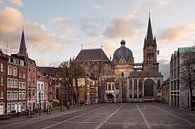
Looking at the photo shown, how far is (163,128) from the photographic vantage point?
36469 millimetres

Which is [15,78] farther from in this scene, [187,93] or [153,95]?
[153,95]

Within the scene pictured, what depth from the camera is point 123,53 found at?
627 ft

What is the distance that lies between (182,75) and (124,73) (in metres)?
96.5

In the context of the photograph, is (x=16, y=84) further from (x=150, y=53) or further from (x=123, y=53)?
(x=150, y=53)

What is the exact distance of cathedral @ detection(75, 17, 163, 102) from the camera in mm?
165375

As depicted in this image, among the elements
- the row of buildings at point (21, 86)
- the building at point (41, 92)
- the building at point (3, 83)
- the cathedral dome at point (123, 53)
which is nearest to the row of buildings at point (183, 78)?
the row of buildings at point (21, 86)

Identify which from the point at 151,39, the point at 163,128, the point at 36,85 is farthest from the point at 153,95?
the point at 163,128

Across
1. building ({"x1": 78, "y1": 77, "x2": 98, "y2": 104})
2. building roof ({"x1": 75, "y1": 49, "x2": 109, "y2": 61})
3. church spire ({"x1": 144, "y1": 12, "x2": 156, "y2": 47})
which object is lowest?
building ({"x1": 78, "y1": 77, "x2": 98, "y2": 104})

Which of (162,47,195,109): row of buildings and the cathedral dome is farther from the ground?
the cathedral dome

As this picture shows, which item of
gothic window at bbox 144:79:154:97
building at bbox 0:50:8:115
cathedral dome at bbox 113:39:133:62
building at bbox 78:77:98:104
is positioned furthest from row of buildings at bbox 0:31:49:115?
cathedral dome at bbox 113:39:133:62

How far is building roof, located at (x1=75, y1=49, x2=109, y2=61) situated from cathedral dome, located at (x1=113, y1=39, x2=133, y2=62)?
734cm

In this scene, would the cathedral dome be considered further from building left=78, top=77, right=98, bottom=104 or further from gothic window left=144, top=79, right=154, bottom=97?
building left=78, top=77, right=98, bottom=104

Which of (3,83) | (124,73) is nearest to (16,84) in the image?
(3,83)

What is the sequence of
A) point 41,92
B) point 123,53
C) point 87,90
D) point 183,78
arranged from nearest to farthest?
1. point 183,78
2. point 41,92
3. point 87,90
4. point 123,53
